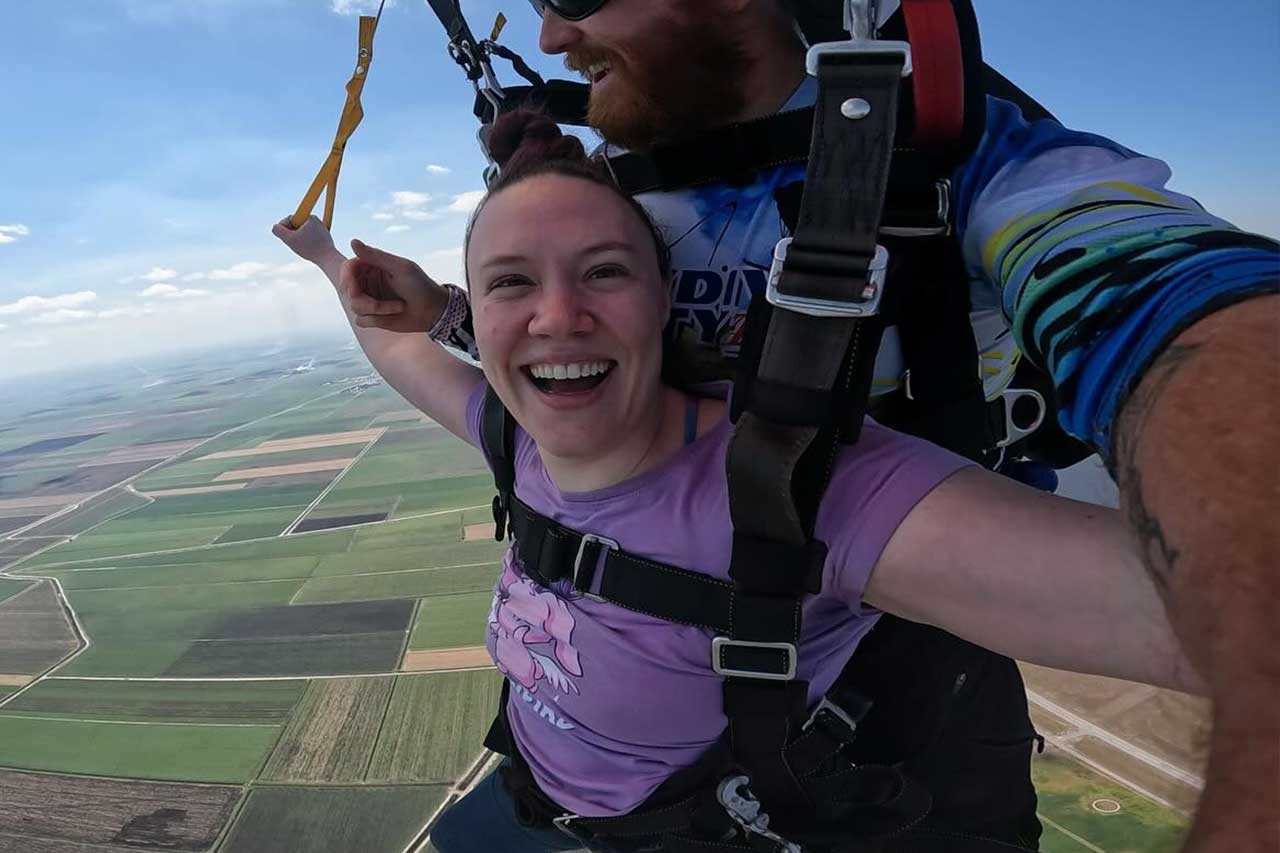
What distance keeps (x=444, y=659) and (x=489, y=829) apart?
14016mm

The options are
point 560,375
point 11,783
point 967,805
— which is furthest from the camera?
point 11,783

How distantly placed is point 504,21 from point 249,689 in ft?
55.5

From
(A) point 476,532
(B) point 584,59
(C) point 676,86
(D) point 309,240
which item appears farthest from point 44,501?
(C) point 676,86

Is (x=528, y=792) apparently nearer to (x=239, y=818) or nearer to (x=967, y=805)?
(x=967, y=805)

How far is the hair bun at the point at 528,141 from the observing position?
147 centimetres

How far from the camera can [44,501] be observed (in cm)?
3566

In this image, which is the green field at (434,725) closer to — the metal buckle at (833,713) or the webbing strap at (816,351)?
the metal buckle at (833,713)

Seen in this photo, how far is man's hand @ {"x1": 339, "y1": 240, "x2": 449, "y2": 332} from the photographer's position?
6.09 ft

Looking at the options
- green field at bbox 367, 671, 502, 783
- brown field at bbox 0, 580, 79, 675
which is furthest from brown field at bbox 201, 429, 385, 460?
green field at bbox 367, 671, 502, 783

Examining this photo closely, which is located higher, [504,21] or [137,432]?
[504,21]

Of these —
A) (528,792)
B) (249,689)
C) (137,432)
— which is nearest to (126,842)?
(249,689)

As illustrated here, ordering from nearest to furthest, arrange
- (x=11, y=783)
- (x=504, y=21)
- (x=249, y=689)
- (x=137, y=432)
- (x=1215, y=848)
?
(x=1215, y=848) < (x=504, y=21) < (x=11, y=783) < (x=249, y=689) < (x=137, y=432)

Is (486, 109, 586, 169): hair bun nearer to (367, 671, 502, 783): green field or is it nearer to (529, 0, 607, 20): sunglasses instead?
(529, 0, 607, 20): sunglasses

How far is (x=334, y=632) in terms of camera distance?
55.2 ft
